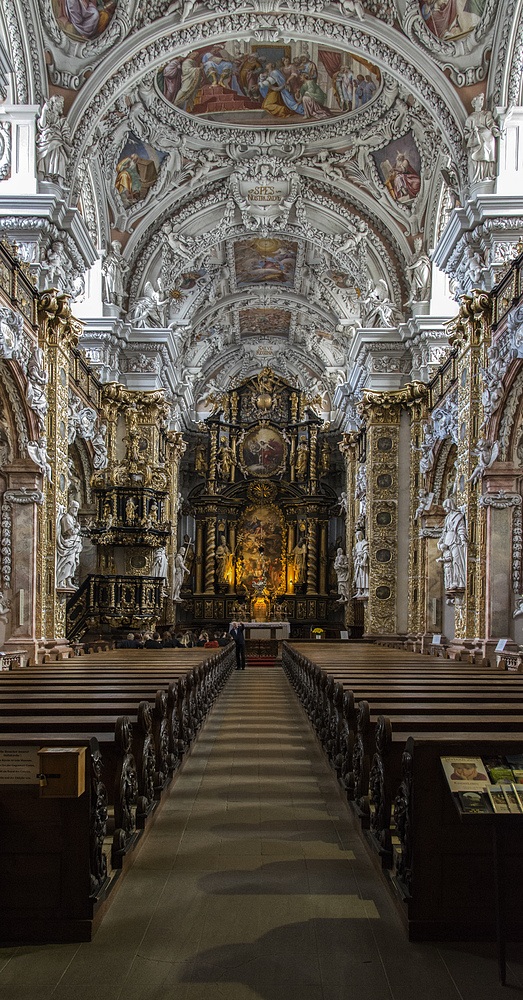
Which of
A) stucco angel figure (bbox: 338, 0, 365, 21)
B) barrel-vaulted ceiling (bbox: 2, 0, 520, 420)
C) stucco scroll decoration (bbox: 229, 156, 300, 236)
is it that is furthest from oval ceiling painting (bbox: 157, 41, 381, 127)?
stucco angel figure (bbox: 338, 0, 365, 21)

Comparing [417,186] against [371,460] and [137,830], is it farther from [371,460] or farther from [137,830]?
[137,830]

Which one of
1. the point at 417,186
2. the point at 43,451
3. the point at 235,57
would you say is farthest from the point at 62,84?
the point at 417,186

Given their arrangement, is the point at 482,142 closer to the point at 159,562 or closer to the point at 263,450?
the point at 159,562

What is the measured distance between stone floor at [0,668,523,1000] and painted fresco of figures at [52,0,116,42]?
1202cm

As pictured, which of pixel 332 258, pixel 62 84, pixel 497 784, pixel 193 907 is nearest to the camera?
pixel 497 784

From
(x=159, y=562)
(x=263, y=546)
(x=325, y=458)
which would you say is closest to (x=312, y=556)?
(x=263, y=546)

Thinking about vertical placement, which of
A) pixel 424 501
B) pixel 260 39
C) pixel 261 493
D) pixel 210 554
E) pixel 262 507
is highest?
pixel 260 39

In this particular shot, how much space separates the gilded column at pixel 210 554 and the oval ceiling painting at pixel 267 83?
1497 centimetres

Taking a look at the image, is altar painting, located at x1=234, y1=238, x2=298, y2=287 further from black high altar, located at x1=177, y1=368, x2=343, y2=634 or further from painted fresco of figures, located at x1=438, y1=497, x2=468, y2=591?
painted fresco of figures, located at x1=438, y1=497, x2=468, y2=591

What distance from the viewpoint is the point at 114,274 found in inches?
725

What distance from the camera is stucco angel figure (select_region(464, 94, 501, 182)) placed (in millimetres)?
11953

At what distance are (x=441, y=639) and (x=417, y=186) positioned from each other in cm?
962

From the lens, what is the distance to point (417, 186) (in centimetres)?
1736

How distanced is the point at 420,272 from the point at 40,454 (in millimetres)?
10535
